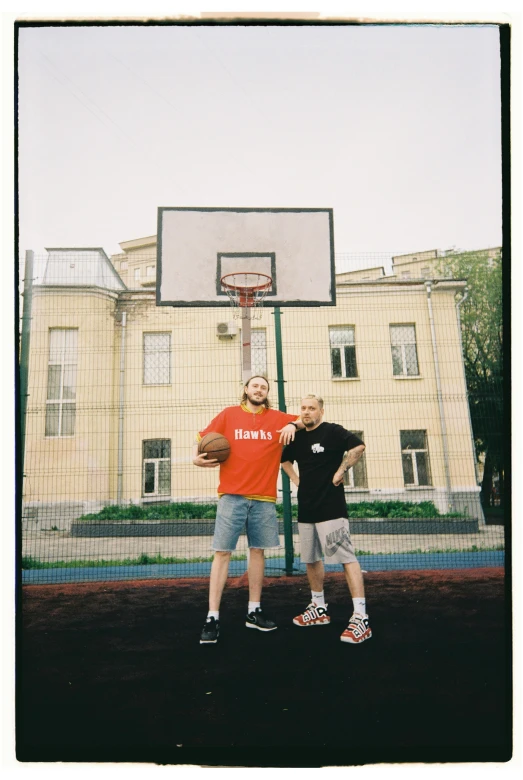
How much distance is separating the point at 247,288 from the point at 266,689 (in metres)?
3.20

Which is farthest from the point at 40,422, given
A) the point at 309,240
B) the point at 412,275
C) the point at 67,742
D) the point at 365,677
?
the point at 412,275

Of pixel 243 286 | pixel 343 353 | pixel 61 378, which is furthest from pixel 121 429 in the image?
pixel 343 353

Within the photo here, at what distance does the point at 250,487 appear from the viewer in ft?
10.1

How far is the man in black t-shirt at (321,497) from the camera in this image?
2.99 metres

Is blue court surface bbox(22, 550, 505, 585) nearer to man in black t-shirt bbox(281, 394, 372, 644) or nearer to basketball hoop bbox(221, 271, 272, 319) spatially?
man in black t-shirt bbox(281, 394, 372, 644)

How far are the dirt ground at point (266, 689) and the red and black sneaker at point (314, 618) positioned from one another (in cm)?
8

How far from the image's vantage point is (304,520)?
3.14 m

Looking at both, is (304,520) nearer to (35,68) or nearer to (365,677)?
(365,677)

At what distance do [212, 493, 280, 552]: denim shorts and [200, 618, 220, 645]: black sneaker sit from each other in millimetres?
408

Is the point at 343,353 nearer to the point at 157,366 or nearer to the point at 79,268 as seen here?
the point at 157,366

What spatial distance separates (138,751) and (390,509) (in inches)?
192

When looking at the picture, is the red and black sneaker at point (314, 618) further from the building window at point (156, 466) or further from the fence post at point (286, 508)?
the building window at point (156, 466)

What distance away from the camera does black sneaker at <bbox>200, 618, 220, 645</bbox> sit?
9.28 ft

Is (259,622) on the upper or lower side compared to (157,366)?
lower
